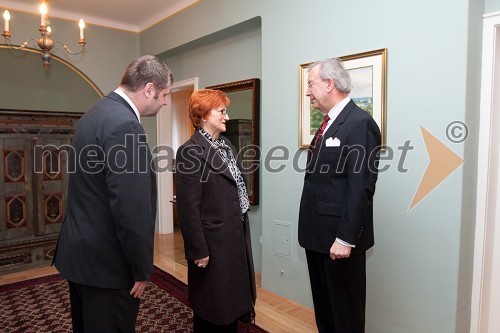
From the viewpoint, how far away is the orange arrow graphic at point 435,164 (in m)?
2.00

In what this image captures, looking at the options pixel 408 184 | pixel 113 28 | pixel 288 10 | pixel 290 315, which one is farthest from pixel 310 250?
pixel 113 28

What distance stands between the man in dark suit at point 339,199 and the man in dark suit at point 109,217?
2.74 ft

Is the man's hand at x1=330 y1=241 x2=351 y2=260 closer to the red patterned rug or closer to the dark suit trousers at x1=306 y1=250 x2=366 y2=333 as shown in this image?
the dark suit trousers at x1=306 y1=250 x2=366 y2=333

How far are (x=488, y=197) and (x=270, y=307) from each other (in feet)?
5.72

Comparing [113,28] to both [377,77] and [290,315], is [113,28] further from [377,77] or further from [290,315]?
[290,315]

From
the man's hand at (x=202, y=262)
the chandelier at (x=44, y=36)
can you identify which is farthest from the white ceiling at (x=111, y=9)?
the man's hand at (x=202, y=262)

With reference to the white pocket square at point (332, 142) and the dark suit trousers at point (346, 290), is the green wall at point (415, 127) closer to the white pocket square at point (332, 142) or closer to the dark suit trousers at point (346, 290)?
the dark suit trousers at point (346, 290)

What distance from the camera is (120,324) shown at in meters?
1.39

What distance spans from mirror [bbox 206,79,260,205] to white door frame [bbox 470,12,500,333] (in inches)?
71.9

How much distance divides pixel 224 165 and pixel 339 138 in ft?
2.02

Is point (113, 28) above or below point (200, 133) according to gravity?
above

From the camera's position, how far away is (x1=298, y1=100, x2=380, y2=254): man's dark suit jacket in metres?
1.64

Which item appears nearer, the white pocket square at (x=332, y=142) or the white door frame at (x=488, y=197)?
the white pocket square at (x=332, y=142)

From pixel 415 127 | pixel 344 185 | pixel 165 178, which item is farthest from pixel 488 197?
pixel 165 178
